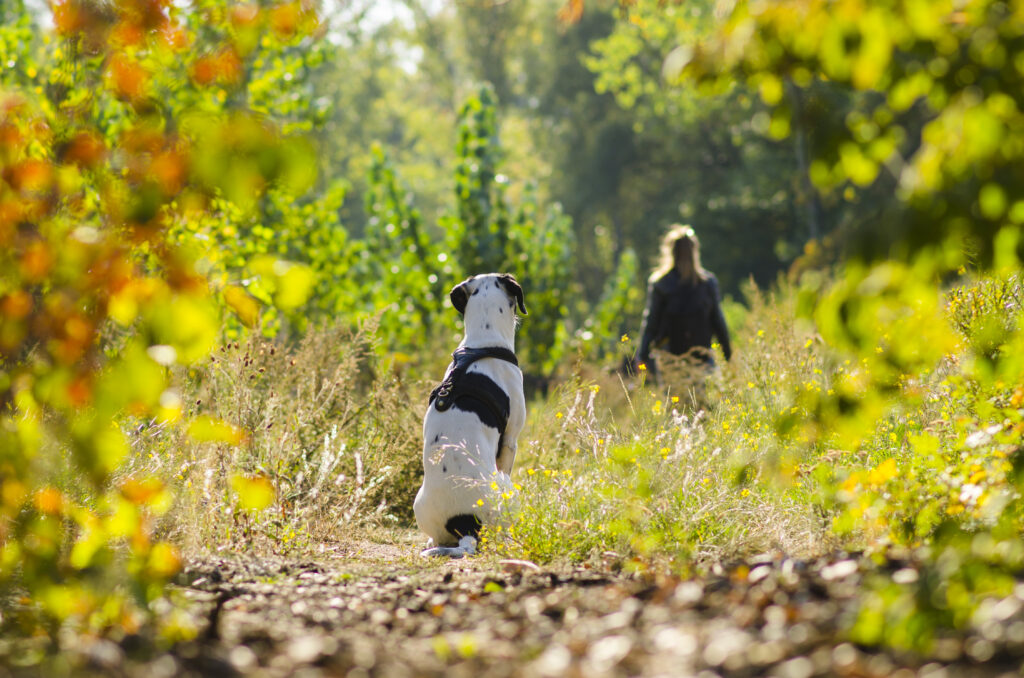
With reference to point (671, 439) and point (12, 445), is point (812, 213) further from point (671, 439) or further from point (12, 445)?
point (12, 445)

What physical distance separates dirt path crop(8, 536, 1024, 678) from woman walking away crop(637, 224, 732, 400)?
5.43 meters

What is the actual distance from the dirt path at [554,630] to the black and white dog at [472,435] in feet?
5.01

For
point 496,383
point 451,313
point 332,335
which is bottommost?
point 496,383

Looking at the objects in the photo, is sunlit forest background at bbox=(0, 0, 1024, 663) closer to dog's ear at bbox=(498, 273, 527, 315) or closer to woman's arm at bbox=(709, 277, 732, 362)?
woman's arm at bbox=(709, 277, 732, 362)

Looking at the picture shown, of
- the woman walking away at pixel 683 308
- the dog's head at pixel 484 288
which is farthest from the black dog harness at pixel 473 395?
the woman walking away at pixel 683 308

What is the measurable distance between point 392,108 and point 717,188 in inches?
1002

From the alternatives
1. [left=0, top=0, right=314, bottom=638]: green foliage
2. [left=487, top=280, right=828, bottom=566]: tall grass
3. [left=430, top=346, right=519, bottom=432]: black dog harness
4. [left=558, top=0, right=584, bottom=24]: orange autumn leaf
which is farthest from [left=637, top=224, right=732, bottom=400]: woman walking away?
[left=0, top=0, right=314, bottom=638]: green foliage

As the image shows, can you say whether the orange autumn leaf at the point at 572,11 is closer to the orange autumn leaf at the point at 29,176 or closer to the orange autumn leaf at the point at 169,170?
the orange autumn leaf at the point at 169,170

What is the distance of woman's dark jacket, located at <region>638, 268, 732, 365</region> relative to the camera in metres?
9.06

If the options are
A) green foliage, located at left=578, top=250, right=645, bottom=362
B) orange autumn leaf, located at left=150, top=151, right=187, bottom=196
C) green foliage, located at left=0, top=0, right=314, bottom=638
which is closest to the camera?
green foliage, located at left=0, top=0, right=314, bottom=638

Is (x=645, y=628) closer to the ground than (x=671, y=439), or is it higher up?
closer to the ground

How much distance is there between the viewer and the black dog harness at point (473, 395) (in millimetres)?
5648

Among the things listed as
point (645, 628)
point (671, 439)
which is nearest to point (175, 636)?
point (645, 628)

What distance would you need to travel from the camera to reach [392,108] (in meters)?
52.1
